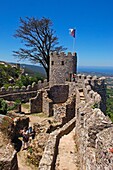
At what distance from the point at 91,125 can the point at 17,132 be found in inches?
325

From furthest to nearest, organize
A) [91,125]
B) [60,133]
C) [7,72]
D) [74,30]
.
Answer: [7,72]
[74,30]
[60,133]
[91,125]

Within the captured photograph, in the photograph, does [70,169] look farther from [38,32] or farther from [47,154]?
[38,32]

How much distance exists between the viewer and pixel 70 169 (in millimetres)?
7281

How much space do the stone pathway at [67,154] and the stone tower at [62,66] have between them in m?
9.30

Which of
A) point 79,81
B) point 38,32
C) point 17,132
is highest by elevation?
point 38,32

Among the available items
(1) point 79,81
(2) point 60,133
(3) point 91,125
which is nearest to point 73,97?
(1) point 79,81

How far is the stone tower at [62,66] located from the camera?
19.1 m

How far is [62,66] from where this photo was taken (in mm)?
19156

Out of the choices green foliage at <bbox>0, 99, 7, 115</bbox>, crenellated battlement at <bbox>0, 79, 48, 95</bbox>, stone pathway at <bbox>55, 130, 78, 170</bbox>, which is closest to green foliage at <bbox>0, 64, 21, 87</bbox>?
crenellated battlement at <bbox>0, 79, 48, 95</bbox>

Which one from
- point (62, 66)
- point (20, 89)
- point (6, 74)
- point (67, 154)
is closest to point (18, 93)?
point (20, 89)

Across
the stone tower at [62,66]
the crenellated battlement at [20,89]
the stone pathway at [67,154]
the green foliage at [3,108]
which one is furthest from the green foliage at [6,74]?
the stone pathway at [67,154]

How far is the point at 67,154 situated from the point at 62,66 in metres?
11.3

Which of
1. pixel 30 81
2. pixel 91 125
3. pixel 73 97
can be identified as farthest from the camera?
pixel 30 81

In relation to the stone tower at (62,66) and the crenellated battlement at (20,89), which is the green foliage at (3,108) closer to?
the crenellated battlement at (20,89)
